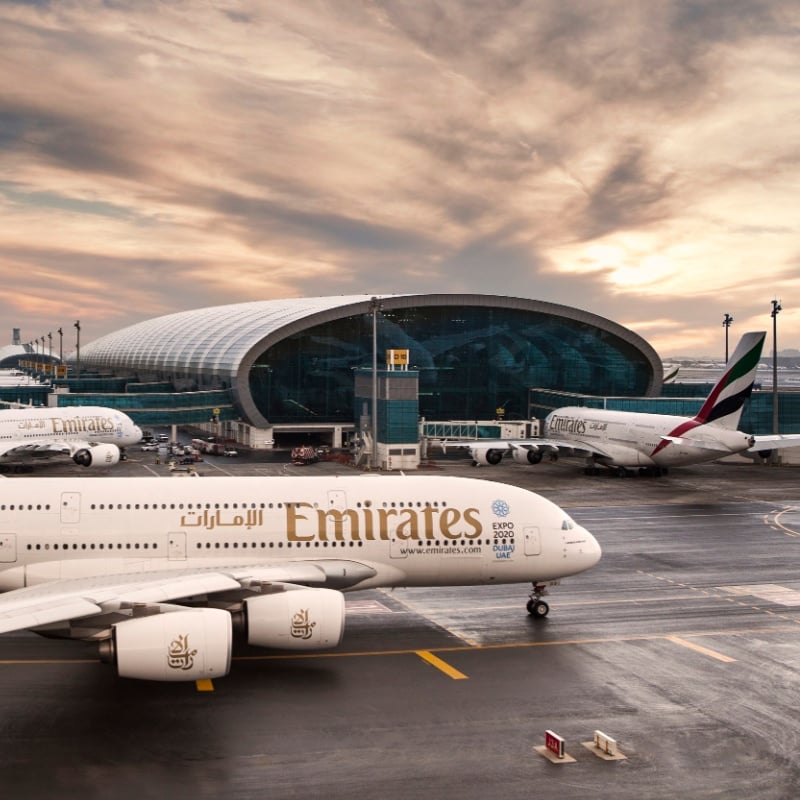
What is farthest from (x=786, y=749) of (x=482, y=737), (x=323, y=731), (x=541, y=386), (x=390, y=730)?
(x=541, y=386)

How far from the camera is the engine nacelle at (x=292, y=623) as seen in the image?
86.3ft

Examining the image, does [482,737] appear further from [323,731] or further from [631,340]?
[631,340]

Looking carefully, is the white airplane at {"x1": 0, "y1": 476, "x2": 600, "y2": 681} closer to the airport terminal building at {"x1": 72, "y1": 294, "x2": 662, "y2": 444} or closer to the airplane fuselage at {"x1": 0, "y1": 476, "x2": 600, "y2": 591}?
the airplane fuselage at {"x1": 0, "y1": 476, "x2": 600, "y2": 591}

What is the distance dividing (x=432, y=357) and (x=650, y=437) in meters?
38.1

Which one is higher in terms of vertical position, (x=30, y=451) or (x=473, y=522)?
(x=473, y=522)

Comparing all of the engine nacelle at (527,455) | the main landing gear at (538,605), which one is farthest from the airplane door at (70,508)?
the engine nacelle at (527,455)

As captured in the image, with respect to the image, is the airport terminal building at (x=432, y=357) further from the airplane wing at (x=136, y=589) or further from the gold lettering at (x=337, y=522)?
the airplane wing at (x=136, y=589)

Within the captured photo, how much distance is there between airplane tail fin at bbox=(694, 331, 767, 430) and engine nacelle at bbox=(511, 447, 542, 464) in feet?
59.2

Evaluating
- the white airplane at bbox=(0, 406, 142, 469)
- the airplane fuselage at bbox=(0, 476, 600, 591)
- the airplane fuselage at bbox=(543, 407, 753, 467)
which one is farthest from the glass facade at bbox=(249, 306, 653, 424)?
the airplane fuselage at bbox=(0, 476, 600, 591)

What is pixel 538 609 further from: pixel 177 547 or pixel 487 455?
pixel 487 455

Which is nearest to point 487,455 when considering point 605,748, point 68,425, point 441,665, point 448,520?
point 68,425

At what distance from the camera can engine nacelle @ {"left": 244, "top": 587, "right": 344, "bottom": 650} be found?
26.3 metres

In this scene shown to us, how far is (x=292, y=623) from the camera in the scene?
26312mm

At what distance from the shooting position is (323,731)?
23609 millimetres
